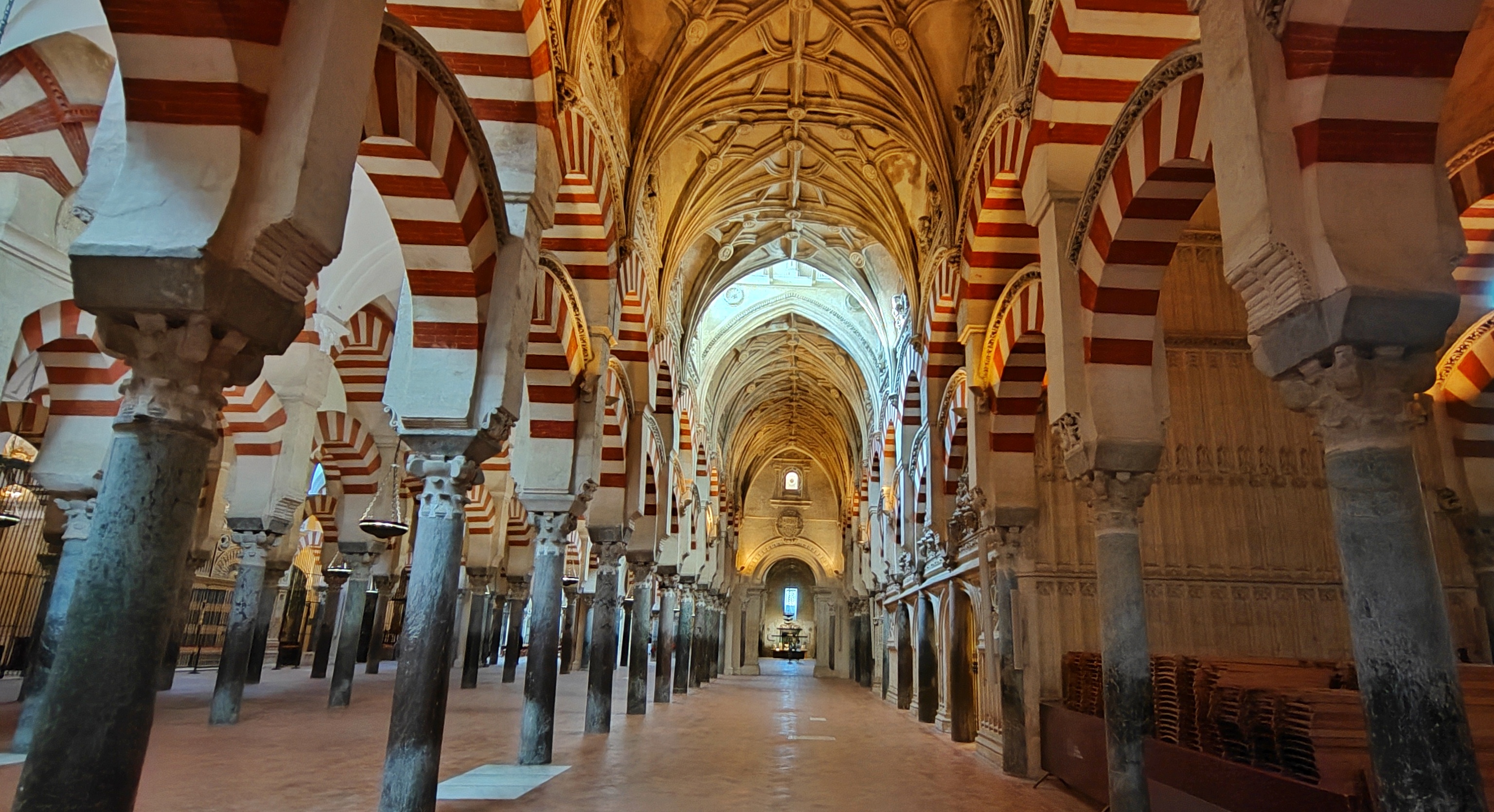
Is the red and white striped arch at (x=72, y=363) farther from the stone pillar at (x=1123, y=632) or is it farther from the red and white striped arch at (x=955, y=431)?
the red and white striped arch at (x=955, y=431)

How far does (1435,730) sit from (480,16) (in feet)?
23.5

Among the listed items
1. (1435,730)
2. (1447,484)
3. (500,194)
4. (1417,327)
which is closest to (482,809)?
(500,194)

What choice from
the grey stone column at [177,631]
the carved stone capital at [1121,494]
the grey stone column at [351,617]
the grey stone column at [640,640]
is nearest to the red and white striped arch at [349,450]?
the grey stone column at [351,617]

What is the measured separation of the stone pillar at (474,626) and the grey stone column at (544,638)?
26.2 ft

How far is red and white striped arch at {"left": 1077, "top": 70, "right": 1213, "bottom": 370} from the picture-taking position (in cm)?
484

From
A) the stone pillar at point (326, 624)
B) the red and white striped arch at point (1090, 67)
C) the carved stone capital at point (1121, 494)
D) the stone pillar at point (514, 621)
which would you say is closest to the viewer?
the carved stone capital at point (1121, 494)

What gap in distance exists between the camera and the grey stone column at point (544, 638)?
7227 mm

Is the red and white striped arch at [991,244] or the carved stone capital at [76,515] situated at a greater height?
the red and white striped arch at [991,244]

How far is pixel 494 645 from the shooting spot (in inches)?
1012

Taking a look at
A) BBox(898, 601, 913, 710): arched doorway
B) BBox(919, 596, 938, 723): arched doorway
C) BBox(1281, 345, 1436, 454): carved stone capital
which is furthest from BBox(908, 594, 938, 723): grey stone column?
BBox(1281, 345, 1436, 454): carved stone capital

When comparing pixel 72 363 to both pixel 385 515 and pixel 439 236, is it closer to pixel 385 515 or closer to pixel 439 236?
pixel 385 515

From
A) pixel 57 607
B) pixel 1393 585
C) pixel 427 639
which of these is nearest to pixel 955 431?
pixel 427 639

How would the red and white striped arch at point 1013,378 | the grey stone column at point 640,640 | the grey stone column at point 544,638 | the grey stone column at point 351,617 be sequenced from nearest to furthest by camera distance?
the grey stone column at point 544,638
the red and white striped arch at point 1013,378
the grey stone column at point 351,617
the grey stone column at point 640,640

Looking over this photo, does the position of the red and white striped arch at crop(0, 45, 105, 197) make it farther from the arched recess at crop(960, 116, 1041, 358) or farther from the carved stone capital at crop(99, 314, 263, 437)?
the arched recess at crop(960, 116, 1041, 358)
